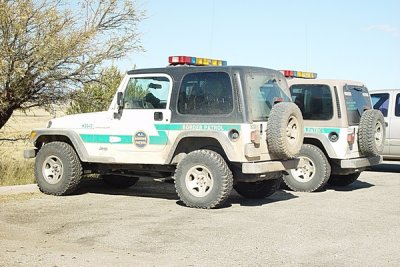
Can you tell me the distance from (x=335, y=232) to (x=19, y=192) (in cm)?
572

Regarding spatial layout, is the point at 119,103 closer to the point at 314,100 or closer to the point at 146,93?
the point at 146,93

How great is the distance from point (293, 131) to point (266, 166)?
2.72 ft

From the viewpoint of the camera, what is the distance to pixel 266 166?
916 centimetres

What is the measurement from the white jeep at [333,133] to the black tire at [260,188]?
3.58 ft

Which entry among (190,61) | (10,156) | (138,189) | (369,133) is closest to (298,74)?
(369,133)

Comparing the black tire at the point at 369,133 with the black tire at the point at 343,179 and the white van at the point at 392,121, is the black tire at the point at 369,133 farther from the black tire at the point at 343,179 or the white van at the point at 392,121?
the white van at the point at 392,121

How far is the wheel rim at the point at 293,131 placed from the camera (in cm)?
952

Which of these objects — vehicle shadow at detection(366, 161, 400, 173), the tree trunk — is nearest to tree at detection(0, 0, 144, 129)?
the tree trunk

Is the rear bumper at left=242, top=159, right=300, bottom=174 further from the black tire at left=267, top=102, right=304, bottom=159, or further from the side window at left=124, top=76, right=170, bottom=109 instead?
the side window at left=124, top=76, right=170, bottom=109

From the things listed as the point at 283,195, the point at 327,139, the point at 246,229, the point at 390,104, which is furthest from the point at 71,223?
the point at 390,104

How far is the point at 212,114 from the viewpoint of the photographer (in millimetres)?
9281

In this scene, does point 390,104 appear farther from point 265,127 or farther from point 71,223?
point 71,223

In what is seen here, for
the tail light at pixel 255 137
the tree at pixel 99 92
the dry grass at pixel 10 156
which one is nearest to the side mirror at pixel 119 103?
the tail light at pixel 255 137

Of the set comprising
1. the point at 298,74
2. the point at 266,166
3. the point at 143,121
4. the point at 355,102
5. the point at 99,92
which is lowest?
the point at 266,166
